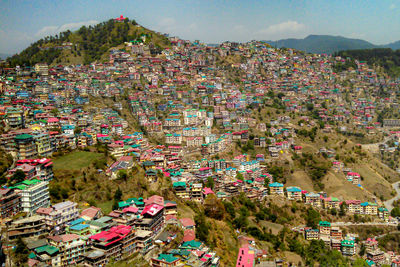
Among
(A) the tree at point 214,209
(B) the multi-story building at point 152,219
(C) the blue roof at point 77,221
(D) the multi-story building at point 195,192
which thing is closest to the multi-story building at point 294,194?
(A) the tree at point 214,209

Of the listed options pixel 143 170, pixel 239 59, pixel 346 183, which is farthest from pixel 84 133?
pixel 239 59

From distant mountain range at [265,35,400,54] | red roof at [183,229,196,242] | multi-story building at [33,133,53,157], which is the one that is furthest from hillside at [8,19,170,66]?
distant mountain range at [265,35,400,54]

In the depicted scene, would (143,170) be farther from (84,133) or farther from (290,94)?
(290,94)

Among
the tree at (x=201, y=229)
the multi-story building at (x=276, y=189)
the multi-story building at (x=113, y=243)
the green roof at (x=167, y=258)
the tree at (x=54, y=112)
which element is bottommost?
the multi-story building at (x=276, y=189)

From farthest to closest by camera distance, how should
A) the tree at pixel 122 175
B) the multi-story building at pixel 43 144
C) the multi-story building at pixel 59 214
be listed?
the multi-story building at pixel 43 144, the tree at pixel 122 175, the multi-story building at pixel 59 214

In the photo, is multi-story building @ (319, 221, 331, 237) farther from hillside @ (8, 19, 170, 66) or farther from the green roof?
hillside @ (8, 19, 170, 66)

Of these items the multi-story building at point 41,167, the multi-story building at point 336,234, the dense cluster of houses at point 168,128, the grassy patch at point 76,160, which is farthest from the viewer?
the multi-story building at point 336,234

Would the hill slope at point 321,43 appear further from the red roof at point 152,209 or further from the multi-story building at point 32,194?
the multi-story building at point 32,194
